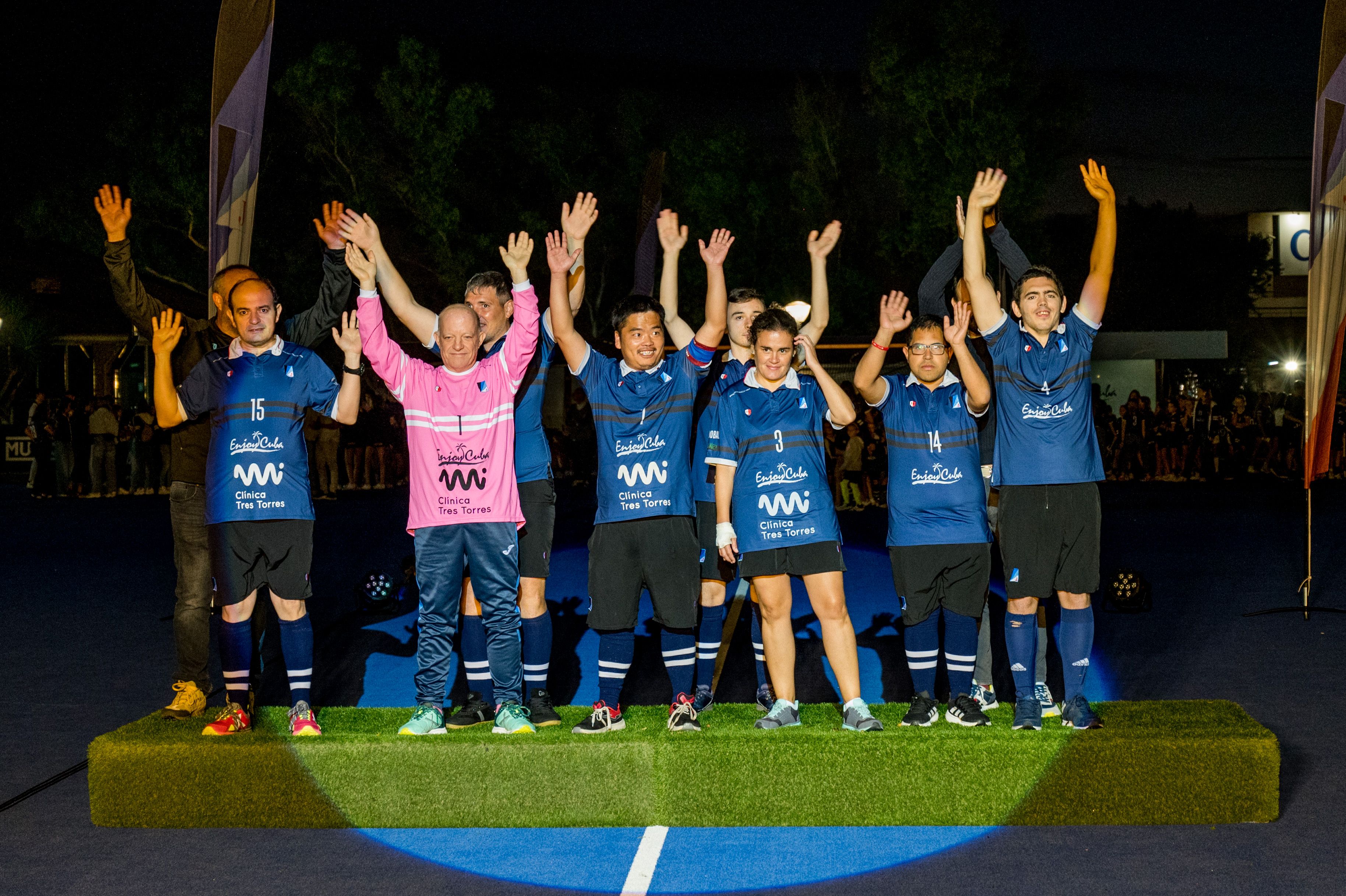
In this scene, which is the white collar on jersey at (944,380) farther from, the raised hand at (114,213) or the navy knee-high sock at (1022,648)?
the raised hand at (114,213)

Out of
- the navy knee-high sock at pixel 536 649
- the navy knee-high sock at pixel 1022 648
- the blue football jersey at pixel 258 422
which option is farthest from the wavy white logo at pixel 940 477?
the blue football jersey at pixel 258 422

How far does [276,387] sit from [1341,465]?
23146 mm

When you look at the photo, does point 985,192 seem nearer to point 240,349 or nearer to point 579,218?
point 579,218

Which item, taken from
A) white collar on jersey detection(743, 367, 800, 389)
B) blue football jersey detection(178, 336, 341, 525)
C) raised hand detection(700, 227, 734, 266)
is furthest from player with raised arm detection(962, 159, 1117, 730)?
blue football jersey detection(178, 336, 341, 525)

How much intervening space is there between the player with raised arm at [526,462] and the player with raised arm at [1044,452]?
1.81 metres

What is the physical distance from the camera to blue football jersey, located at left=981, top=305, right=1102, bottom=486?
4.81 m

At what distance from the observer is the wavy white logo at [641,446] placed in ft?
16.4

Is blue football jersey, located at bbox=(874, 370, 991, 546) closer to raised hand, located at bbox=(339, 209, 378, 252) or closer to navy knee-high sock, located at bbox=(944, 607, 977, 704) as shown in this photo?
navy knee-high sock, located at bbox=(944, 607, 977, 704)

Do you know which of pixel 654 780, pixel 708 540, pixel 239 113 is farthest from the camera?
pixel 239 113

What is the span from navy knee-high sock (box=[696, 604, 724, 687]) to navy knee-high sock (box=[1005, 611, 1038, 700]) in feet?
4.61

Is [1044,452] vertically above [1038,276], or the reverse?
[1038,276]

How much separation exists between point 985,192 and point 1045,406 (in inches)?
36.8

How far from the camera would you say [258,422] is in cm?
494

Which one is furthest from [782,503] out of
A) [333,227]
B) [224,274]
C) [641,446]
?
[224,274]
